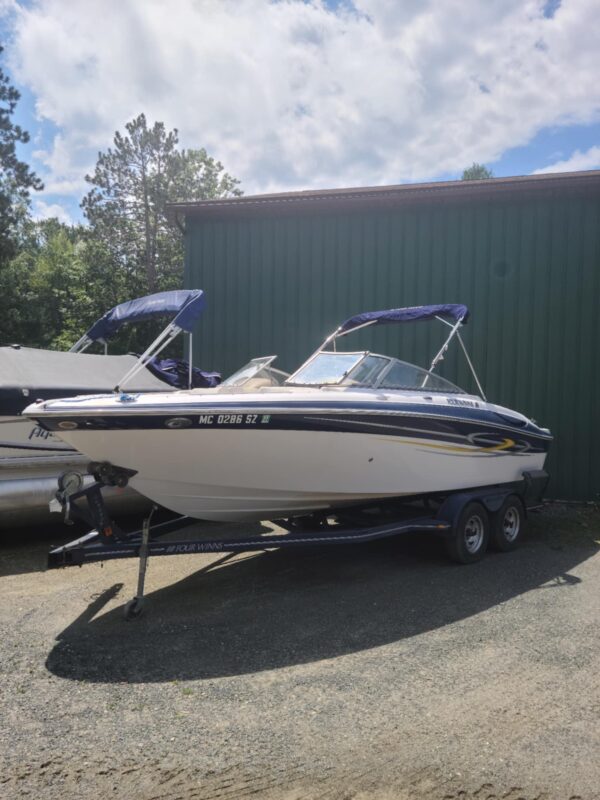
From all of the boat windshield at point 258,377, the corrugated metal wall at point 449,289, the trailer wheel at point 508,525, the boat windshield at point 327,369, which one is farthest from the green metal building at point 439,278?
the boat windshield at point 258,377

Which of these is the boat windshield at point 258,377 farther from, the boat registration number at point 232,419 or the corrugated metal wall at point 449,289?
the corrugated metal wall at point 449,289

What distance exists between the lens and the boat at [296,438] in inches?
184

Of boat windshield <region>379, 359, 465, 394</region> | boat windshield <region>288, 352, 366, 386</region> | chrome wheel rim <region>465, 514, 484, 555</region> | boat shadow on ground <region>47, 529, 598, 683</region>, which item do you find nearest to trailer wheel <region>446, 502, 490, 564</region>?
chrome wheel rim <region>465, 514, 484, 555</region>

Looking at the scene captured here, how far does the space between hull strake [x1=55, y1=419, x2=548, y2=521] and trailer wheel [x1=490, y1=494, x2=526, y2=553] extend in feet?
2.57

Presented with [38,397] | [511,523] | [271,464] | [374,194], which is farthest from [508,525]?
[374,194]

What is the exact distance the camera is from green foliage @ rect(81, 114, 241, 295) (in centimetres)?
2386

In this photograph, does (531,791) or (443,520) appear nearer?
(531,791)

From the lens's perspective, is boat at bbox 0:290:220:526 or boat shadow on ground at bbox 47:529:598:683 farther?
boat at bbox 0:290:220:526

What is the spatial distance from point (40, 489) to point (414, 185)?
6906 millimetres

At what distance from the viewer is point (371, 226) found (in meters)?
10.1

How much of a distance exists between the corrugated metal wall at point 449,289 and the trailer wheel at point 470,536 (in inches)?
143

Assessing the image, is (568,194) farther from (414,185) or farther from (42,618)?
(42,618)

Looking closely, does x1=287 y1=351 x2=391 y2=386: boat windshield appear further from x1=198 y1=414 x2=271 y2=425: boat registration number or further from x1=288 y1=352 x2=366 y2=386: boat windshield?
x1=198 y1=414 x2=271 y2=425: boat registration number

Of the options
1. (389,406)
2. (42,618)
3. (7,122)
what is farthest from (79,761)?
(7,122)
